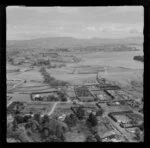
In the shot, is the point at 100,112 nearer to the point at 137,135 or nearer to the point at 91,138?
the point at 91,138

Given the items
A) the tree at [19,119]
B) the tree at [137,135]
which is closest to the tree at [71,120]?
the tree at [19,119]

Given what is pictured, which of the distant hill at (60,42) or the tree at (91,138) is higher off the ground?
the distant hill at (60,42)

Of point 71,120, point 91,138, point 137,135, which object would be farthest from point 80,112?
point 137,135

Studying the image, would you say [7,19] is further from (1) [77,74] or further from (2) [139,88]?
(2) [139,88]

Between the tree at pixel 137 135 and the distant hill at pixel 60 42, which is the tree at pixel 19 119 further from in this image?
the tree at pixel 137 135

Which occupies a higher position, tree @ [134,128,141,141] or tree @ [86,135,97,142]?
tree @ [134,128,141,141]

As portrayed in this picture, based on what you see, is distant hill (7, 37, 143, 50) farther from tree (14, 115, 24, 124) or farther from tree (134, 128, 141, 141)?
tree (134, 128, 141, 141)

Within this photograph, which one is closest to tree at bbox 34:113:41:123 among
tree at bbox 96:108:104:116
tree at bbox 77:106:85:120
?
tree at bbox 77:106:85:120

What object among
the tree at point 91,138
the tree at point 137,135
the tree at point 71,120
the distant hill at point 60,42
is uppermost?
the distant hill at point 60,42
